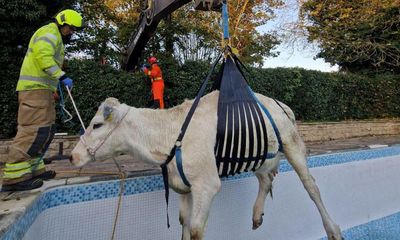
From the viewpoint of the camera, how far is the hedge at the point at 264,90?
798cm

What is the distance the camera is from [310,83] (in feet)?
42.2

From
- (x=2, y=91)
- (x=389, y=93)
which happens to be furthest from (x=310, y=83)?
(x=2, y=91)

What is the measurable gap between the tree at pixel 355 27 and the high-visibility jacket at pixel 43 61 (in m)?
14.2

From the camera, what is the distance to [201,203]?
247 cm

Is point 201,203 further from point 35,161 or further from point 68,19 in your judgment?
point 68,19

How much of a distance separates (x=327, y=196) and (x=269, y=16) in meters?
16.3

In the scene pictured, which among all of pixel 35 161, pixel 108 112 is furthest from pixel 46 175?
pixel 108 112

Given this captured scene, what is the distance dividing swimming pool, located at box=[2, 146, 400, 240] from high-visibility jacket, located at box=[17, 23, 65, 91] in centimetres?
113

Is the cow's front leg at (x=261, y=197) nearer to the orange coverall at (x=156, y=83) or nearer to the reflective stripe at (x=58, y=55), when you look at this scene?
the reflective stripe at (x=58, y=55)

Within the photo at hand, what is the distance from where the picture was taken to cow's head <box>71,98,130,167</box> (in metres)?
2.54

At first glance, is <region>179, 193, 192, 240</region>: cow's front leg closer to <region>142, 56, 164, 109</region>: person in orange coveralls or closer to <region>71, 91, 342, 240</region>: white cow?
<region>71, 91, 342, 240</region>: white cow

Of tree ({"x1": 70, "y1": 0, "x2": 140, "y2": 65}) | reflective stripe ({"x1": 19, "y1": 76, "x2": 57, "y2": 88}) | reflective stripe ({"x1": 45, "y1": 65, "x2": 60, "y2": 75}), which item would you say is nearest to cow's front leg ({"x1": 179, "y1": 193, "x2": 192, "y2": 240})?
reflective stripe ({"x1": 45, "y1": 65, "x2": 60, "y2": 75})

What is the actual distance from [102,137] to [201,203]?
95 cm

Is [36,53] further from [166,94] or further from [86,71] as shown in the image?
[166,94]
